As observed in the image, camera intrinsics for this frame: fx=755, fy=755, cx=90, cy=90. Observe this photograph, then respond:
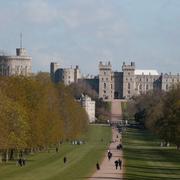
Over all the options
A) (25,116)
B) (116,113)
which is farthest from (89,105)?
(25,116)

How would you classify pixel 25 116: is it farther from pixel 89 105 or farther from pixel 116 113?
pixel 116 113

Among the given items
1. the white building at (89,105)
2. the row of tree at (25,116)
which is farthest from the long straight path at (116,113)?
the row of tree at (25,116)

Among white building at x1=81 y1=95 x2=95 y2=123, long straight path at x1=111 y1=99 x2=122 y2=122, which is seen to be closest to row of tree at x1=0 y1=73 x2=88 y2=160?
long straight path at x1=111 y1=99 x2=122 y2=122

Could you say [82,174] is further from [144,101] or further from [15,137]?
[144,101]

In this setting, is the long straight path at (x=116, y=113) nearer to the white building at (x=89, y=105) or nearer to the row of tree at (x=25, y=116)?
the white building at (x=89, y=105)

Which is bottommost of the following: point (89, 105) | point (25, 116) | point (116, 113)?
point (25, 116)

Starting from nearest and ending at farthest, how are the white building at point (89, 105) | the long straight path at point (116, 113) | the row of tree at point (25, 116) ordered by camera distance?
the row of tree at point (25, 116) < the long straight path at point (116, 113) < the white building at point (89, 105)

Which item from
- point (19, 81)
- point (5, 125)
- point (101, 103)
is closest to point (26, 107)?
point (19, 81)

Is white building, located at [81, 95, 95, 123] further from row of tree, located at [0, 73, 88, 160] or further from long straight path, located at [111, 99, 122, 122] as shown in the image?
row of tree, located at [0, 73, 88, 160]

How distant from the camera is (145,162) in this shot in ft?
191

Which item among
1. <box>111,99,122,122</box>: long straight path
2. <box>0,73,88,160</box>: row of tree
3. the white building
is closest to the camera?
<box>0,73,88,160</box>: row of tree

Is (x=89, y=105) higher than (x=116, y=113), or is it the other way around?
(x=89, y=105)

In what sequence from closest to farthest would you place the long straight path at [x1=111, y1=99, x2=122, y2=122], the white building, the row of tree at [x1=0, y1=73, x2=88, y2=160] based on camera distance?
the row of tree at [x1=0, y1=73, x2=88, y2=160], the long straight path at [x1=111, y1=99, x2=122, y2=122], the white building

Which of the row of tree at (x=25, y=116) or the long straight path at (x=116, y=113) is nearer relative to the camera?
the row of tree at (x=25, y=116)
